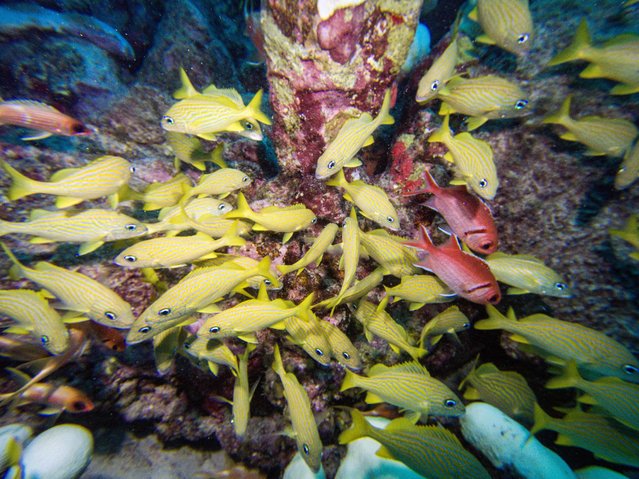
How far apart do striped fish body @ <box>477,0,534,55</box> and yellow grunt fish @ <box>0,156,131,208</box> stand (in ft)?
12.7

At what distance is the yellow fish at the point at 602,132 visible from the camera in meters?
2.49

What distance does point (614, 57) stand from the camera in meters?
2.45

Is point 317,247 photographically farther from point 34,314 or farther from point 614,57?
point 614,57

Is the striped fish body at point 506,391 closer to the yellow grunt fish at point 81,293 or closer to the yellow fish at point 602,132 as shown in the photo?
the yellow fish at point 602,132

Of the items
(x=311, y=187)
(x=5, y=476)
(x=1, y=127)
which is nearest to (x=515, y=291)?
(x=311, y=187)

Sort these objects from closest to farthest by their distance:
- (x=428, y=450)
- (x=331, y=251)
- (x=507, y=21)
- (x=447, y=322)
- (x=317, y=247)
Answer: (x=428, y=450) → (x=317, y=247) → (x=507, y=21) → (x=447, y=322) → (x=331, y=251)

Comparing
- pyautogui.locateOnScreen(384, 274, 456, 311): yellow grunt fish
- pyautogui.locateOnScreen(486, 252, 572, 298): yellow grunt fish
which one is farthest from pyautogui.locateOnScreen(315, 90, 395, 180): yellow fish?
pyautogui.locateOnScreen(486, 252, 572, 298): yellow grunt fish

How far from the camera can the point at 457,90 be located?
2.65 metres

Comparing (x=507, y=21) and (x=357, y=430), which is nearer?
(x=357, y=430)

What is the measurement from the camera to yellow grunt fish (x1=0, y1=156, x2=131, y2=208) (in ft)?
7.66

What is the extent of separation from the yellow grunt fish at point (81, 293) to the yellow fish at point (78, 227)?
26 centimetres

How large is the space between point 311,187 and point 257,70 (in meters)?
4.72

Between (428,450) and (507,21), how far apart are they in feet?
13.1

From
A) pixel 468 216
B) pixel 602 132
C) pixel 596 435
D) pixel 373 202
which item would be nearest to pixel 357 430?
pixel 373 202
